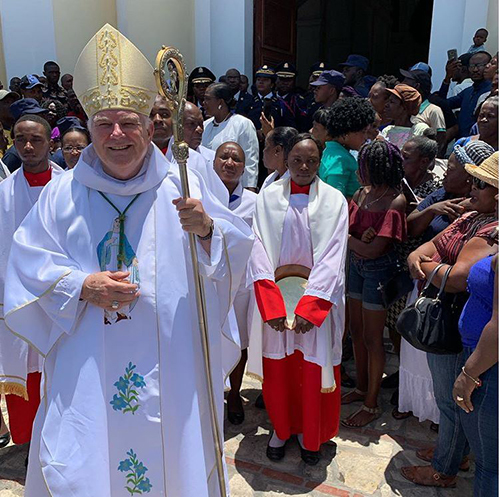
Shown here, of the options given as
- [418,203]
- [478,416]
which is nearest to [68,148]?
[418,203]

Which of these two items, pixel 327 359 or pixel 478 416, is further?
pixel 327 359

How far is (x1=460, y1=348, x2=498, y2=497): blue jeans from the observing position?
92.6 inches

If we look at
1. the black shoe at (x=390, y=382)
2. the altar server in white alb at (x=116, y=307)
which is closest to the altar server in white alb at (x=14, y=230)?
the altar server in white alb at (x=116, y=307)

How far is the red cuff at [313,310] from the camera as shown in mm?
3234

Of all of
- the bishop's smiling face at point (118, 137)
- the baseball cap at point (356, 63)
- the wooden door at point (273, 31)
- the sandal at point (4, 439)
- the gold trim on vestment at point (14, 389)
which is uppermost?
the wooden door at point (273, 31)

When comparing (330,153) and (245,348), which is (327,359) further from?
(330,153)

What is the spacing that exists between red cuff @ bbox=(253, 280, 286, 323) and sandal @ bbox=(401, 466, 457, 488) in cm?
127

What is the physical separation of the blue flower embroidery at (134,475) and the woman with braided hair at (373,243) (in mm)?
1966

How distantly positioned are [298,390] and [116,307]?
5.83ft

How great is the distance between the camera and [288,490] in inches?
129

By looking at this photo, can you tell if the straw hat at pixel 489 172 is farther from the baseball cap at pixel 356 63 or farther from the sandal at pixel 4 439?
the baseball cap at pixel 356 63

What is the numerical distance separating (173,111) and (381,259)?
81.8 inches

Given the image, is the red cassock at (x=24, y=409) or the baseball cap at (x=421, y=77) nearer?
the red cassock at (x=24, y=409)

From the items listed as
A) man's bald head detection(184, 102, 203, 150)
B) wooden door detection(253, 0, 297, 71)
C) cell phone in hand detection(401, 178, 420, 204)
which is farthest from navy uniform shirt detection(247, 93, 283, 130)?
cell phone in hand detection(401, 178, 420, 204)
